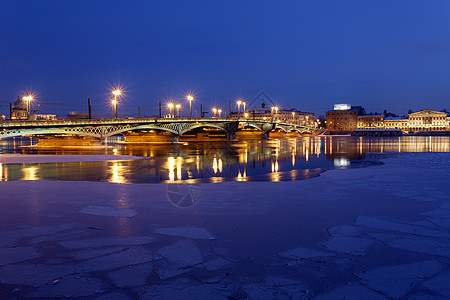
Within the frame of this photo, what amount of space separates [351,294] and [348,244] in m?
1.95

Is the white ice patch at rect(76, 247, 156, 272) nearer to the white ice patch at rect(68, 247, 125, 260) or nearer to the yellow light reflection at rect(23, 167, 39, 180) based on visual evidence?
the white ice patch at rect(68, 247, 125, 260)

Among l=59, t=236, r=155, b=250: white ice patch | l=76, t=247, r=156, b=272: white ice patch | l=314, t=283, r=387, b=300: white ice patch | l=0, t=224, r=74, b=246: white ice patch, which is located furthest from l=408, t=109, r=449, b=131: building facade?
l=76, t=247, r=156, b=272: white ice patch

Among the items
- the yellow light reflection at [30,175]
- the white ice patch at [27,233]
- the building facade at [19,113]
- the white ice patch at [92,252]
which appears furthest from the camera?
the building facade at [19,113]

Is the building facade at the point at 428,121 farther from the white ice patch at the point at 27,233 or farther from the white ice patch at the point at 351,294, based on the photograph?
the white ice patch at the point at 27,233

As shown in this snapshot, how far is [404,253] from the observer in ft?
18.4

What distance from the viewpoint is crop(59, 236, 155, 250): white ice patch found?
5.95 meters

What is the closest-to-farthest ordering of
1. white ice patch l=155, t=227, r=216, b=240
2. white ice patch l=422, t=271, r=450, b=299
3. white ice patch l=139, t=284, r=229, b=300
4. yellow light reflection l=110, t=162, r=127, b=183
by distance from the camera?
1. white ice patch l=139, t=284, r=229, b=300
2. white ice patch l=422, t=271, r=450, b=299
3. white ice patch l=155, t=227, r=216, b=240
4. yellow light reflection l=110, t=162, r=127, b=183

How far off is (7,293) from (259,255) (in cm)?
365

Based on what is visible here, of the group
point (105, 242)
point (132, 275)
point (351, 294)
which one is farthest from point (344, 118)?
point (132, 275)

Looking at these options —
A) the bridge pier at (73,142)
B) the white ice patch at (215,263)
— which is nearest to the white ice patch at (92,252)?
the white ice patch at (215,263)

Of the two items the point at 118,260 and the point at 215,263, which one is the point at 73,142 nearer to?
the point at 118,260

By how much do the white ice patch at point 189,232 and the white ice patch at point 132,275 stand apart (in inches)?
59.6

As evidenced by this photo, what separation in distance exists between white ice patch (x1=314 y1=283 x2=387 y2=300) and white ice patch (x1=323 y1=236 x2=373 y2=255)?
134 cm

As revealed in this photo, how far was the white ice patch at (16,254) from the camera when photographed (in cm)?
525
